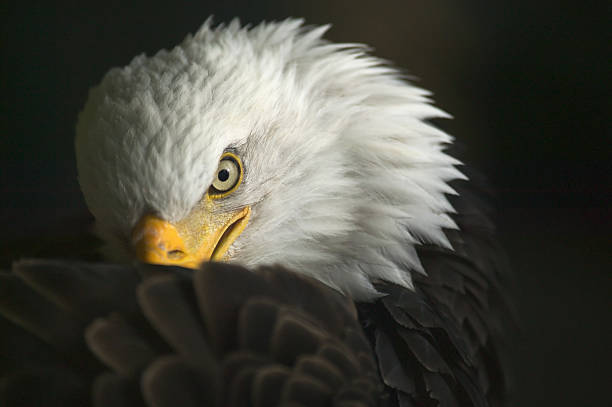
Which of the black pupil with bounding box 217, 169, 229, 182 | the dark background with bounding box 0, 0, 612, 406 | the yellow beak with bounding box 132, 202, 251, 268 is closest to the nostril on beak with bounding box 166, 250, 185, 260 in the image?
the yellow beak with bounding box 132, 202, 251, 268

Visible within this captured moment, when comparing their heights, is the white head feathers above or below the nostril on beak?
above

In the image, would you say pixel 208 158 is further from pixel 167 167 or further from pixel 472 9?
pixel 472 9

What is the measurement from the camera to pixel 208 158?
0.87m

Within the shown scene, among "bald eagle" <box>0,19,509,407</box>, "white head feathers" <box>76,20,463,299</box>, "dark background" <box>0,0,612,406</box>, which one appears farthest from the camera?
"dark background" <box>0,0,612,406</box>

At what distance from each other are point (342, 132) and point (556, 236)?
1.72m

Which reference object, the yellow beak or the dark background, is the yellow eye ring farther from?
the dark background

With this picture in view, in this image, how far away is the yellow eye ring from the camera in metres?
0.92

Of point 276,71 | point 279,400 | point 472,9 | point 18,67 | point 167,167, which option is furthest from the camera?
point 472,9

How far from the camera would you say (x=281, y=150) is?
1.00 metres

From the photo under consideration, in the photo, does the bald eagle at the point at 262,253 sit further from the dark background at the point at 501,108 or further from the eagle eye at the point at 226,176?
the dark background at the point at 501,108

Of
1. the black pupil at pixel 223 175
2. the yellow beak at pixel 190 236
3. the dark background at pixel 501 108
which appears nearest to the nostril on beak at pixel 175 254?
the yellow beak at pixel 190 236

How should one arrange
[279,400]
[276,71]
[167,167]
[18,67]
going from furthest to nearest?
1. [18,67]
2. [276,71]
3. [167,167]
4. [279,400]

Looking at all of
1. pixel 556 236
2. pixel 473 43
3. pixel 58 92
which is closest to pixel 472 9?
pixel 473 43

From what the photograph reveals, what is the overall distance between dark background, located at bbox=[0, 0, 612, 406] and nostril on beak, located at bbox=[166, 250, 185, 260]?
4.20 ft
